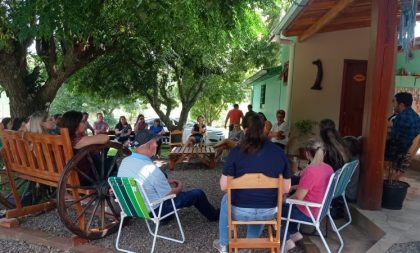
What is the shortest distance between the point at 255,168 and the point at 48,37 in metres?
2.60

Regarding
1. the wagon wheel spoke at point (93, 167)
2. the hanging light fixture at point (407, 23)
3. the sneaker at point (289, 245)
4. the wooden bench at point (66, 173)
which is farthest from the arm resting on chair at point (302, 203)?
the wagon wheel spoke at point (93, 167)

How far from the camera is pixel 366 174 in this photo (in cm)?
432

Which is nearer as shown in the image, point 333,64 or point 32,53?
point 32,53

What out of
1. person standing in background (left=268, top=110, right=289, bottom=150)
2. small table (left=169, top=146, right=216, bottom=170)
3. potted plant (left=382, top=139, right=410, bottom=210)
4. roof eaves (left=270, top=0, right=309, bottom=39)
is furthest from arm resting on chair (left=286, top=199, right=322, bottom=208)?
small table (left=169, top=146, right=216, bottom=170)

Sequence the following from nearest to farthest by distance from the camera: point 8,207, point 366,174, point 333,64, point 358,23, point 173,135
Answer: point 366,174, point 8,207, point 358,23, point 333,64, point 173,135

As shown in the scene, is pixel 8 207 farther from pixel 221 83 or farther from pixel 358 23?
pixel 221 83

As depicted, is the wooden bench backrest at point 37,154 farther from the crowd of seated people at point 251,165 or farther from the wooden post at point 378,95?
the wooden post at point 378,95

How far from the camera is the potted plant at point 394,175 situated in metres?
4.33

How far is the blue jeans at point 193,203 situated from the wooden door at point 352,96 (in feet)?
A: 16.8

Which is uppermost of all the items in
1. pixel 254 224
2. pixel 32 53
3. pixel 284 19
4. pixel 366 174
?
pixel 284 19

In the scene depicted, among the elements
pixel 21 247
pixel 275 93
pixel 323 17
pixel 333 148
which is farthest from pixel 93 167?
pixel 275 93

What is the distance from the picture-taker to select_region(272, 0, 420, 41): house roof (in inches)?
235

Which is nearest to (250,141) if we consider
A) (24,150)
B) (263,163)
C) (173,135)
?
(263,163)

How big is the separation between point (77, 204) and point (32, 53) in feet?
14.9
